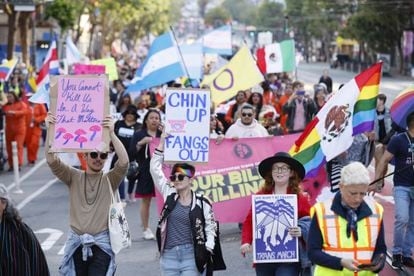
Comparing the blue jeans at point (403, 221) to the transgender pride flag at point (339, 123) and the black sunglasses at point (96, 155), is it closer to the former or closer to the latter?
the transgender pride flag at point (339, 123)

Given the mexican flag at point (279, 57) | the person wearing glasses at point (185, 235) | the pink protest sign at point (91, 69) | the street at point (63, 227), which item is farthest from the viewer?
the mexican flag at point (279, 57)

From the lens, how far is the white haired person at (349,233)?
6.35 metres

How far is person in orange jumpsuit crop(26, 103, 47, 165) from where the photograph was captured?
888 inches

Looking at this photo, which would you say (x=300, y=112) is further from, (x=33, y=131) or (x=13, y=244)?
(x=13, y=244)

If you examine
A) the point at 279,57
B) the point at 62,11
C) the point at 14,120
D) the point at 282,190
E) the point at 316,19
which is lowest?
the point at 316,19

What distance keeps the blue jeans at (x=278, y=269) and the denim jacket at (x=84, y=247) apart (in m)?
1.13

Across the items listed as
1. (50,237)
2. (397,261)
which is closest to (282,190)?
(397,261)

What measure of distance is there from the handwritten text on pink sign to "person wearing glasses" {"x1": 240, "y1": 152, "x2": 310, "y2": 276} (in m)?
1.33

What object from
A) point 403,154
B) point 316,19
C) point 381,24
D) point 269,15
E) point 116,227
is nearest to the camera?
point 116,227

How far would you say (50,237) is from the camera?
45.0ft

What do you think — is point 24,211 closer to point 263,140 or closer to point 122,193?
point 122,193

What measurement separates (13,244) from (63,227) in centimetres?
740

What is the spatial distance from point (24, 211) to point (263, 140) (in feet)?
17.5

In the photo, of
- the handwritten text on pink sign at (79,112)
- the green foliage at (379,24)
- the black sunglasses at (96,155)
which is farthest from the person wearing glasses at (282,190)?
the green foliage at (379,24)
